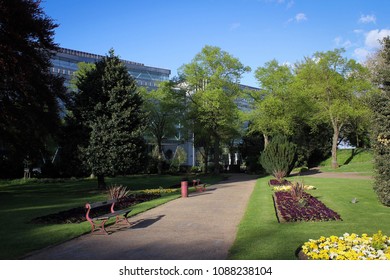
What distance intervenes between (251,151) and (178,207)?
1571 inches

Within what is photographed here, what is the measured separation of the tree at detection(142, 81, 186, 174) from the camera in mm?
44188

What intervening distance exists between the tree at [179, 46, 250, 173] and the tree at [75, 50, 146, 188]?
1829 cm

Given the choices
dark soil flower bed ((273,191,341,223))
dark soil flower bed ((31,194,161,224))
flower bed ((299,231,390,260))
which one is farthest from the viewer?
dark soil flower bed ((31,194,161,224))

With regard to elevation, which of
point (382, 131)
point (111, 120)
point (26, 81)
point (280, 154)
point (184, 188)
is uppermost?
point (26, 81)

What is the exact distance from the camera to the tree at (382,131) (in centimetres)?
1231

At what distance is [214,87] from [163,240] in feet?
114

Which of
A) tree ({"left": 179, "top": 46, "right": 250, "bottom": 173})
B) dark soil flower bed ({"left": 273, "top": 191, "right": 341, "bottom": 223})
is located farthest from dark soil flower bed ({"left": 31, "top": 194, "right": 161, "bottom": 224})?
tree ({"left": 179, "top": 46, "right": 250, "bottom": 173})

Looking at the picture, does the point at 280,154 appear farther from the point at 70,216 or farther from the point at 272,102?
the point at 70,216

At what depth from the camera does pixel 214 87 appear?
4188 centimetres

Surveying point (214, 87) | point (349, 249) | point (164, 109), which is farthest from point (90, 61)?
point (349, 249)

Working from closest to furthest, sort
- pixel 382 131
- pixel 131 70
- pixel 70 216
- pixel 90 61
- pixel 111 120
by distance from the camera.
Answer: pixel 70 216, pixel 382 131, pixel 111 120, pixel 90 61, pixel 131 70

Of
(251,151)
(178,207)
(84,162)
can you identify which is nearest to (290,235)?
(178,207)

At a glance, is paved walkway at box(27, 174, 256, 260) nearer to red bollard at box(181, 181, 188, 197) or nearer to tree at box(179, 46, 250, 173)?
red bollard at box(181, 181, 188, 197)

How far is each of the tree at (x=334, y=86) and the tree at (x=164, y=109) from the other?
15.1m
